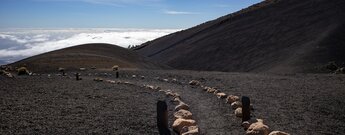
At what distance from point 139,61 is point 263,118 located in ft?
121

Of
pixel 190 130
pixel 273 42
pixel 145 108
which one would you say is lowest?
pixel 190 130

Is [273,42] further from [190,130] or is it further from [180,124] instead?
[190,130]

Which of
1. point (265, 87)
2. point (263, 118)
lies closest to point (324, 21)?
point (265, 87)

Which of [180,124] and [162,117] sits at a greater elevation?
[162,117]

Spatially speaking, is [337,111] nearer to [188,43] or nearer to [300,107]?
[300,107]

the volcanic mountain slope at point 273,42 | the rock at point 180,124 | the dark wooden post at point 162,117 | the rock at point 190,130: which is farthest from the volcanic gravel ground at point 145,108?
the volcanic mountain slope at point 273,42

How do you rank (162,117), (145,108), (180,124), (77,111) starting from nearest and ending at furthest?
(180,124)
(162,117)
(77,111)
(145,108)

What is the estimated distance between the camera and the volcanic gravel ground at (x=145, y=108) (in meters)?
10.4

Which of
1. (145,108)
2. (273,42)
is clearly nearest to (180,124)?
(145,108)

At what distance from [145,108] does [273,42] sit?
144ft

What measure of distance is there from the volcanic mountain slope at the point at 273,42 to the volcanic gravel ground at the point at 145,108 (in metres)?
19.8

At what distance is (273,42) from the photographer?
55156mm

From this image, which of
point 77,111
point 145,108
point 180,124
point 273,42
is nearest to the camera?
point 180,124

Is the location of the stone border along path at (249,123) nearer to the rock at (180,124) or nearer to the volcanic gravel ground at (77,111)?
the rock at (180,124)
